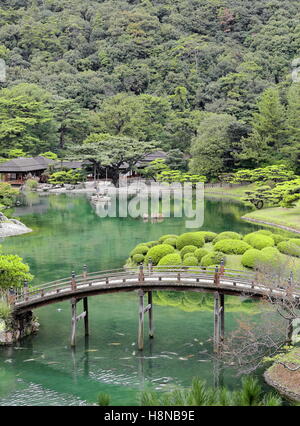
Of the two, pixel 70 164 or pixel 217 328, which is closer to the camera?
pixel 217 328

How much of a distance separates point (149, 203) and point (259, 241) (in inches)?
1147

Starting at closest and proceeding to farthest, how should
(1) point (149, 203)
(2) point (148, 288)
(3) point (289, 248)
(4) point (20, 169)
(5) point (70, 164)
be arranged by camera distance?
(2) point (148, 288) < (3) point (289, 248) < (1) point (149, 203) < (4) point (20, 169) < (5) point (70, 164)

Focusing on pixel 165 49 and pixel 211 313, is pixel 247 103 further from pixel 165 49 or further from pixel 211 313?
pixel 211 313

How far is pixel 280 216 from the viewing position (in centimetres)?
5266

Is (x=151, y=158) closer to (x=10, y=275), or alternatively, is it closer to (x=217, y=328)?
(x=10, y=275)

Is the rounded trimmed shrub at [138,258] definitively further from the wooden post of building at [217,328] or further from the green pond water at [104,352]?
the wooden post of building at [217,328]

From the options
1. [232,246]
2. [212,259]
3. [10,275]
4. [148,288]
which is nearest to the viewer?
[148,288]

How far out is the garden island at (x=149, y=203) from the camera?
21797 mm

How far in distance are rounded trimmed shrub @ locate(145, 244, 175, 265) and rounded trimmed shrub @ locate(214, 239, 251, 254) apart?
288 centimetres

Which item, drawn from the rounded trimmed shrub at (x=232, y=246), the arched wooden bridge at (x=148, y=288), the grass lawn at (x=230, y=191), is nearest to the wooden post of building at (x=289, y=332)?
the arched wooden bridge at (x=148, y=288)

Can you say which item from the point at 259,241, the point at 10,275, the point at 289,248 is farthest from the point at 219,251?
the point at 10,275

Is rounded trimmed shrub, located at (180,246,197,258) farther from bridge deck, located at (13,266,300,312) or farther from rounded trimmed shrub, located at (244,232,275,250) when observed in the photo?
bridge deck, located at (13,266,300,312)

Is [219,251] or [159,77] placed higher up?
[159,77]
